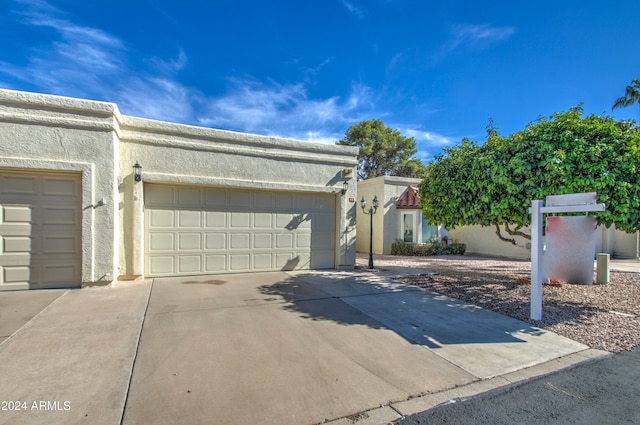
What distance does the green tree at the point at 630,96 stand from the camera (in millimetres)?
23594

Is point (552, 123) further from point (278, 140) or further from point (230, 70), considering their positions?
point (230, 70)

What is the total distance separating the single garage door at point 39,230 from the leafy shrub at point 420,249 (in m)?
12.3

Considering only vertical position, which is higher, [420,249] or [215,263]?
[215,263]

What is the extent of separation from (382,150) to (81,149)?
73.9ft

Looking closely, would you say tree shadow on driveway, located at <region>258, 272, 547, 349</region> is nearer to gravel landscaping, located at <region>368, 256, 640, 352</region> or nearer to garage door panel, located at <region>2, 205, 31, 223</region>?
gravel landscaping, located at <region>368, 256, 640, 352</region>

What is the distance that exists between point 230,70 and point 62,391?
10.2 metres

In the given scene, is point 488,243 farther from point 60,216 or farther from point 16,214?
point 16,214

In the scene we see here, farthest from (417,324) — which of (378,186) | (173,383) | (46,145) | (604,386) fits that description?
(378,186)

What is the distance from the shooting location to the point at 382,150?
25.9 meters

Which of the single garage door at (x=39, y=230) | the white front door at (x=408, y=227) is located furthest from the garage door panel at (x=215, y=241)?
the white front door at (x=408, y=227)

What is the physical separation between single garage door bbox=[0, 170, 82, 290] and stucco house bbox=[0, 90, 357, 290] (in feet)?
0.07

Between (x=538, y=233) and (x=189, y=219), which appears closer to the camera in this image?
(x=538, y=233)

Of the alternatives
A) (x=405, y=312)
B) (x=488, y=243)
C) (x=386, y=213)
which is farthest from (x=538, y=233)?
(x=488, y=243)

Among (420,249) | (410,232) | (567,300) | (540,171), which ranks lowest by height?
(567,300)
